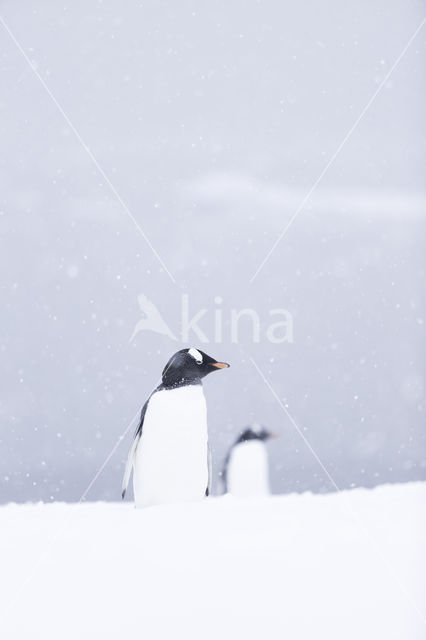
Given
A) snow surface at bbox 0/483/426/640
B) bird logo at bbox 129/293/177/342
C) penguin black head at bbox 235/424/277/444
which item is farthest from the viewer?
penguin black head at bbox 235/424/277/444

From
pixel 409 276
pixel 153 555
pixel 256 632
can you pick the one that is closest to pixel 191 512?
pixel 153 555

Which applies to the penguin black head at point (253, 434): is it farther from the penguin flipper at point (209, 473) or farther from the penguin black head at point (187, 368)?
A: the penguin black head at point (187, 368)

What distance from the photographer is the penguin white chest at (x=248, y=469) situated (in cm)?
195

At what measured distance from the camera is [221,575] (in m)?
0.77

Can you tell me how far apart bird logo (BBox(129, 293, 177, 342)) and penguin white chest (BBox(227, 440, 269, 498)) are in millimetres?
945

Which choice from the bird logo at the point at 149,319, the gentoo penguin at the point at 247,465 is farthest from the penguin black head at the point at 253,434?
the bird logo at the point at 149,319

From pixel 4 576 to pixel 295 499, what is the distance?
48cm

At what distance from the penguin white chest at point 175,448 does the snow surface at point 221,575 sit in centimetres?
28

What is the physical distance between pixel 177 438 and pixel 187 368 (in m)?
0.15

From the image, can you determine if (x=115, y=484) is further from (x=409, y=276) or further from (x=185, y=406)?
(x=409, y=276)

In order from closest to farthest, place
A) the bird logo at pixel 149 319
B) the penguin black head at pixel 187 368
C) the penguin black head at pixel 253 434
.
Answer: the bird logo at pixel 149 319 → the penguin black head at pixel 187 368 → the penguin black head at pixel 253 434

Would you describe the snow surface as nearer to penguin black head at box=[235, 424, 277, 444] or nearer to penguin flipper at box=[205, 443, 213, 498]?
penguin flipper at box=[205, 443, 213, 498]

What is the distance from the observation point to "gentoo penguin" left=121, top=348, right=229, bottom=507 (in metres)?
1.21

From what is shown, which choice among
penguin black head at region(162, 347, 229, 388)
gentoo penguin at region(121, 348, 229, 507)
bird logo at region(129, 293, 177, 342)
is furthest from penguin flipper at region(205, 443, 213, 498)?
bird logo at region(129, 293, 177, 342)
